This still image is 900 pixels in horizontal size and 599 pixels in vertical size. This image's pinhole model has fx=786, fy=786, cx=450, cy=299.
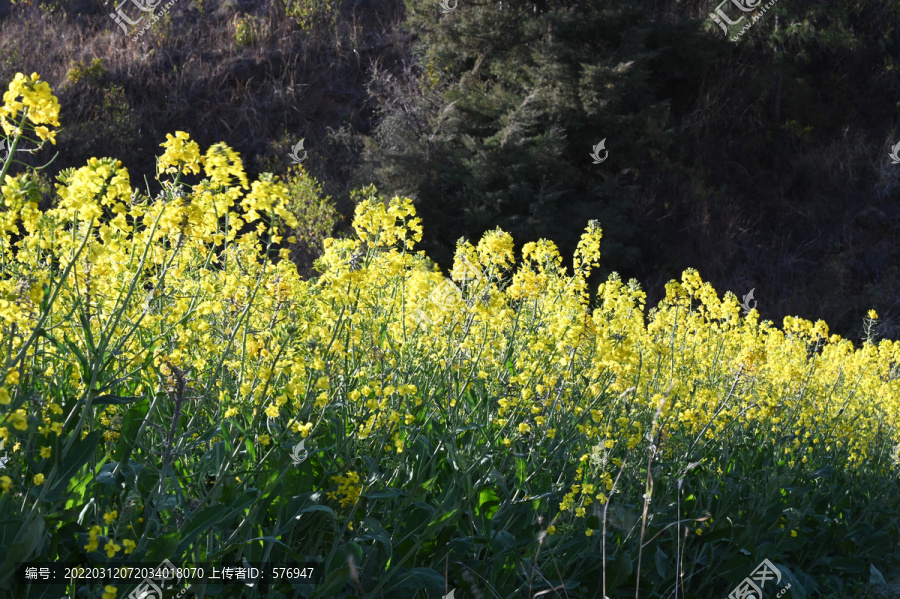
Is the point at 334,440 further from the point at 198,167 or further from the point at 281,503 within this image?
the point at 198,167

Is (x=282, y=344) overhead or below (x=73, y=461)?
overhead

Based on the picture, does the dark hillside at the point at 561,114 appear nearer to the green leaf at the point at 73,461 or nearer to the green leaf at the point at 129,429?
the green leaf at the point at 129,429

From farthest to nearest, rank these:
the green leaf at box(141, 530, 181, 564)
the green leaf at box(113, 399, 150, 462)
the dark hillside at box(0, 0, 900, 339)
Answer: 1. the dark hillside at box(0, 0, 900, 339)
2. the green leaf at box(113, 399, 150, 462)
3. the green leaf at box(141, 530, 181, 564)

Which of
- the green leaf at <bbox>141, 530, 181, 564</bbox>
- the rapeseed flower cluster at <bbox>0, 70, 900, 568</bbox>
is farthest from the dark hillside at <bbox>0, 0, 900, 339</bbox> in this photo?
the green leaf at <bbox>141, 530, 181, 564</bbox>

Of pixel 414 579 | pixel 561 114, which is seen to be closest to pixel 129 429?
Result: pixel 414 579

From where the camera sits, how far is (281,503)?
2.46m

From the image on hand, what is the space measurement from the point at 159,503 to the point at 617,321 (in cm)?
228

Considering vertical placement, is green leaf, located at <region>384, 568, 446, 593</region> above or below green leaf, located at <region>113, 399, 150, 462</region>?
below

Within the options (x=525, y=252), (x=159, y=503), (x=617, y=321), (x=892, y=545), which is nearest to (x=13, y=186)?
(x=159, y=503)

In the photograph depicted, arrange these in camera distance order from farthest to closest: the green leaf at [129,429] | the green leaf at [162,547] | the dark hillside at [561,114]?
the dark hillside at [561,114], the green leaf at [129,429], the green leaf at [162,547]

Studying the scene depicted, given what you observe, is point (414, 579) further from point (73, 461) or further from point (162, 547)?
point (73, 461)

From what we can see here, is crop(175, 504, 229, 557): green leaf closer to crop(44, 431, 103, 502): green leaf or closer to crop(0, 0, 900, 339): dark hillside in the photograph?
crop(44, 431, 103, 502): green leaf

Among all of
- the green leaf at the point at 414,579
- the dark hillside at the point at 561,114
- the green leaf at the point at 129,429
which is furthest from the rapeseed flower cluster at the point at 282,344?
the dark hillside at the point at 561,114

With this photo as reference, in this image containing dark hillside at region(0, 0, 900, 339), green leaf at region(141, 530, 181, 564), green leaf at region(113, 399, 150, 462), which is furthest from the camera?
dark hillside at region(0, 0, 900, 339)
